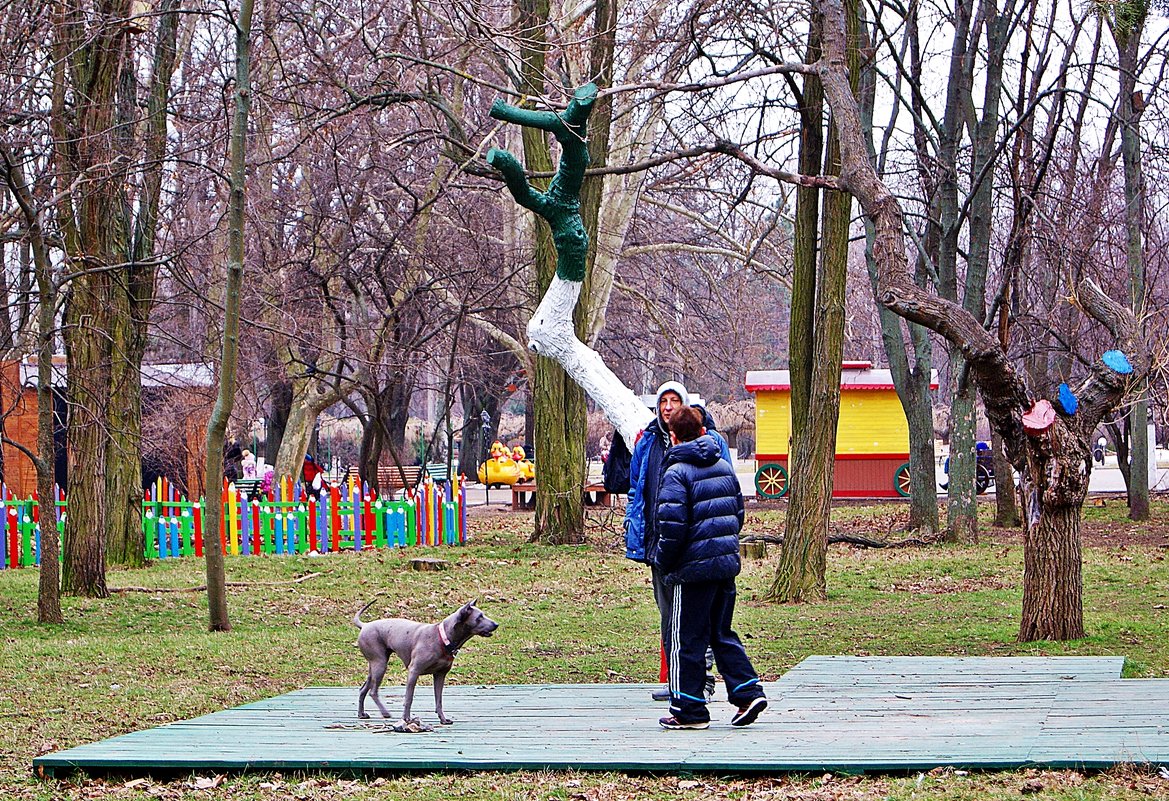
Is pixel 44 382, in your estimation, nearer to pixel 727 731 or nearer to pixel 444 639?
pixel 444 639

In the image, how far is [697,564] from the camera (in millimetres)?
7121

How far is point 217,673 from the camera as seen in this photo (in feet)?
34.6

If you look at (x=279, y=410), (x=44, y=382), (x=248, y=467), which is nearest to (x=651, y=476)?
(x=44, y=382)

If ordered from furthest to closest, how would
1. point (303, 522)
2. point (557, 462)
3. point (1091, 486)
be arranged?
1. point (1091, 486)
2. point (303, 522)
3. point (557, 462)

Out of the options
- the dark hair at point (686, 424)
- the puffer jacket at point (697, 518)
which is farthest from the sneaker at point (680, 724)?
the dark hair at point (686, 424)

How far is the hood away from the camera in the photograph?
7.20 m

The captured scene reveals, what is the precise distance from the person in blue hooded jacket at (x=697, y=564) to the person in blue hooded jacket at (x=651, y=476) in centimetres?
39

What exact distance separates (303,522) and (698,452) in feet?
51.9

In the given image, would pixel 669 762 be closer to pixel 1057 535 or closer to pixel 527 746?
pixel 527 746

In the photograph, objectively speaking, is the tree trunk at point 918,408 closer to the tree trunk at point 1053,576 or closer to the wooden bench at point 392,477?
the tree trunk at point 1053,576

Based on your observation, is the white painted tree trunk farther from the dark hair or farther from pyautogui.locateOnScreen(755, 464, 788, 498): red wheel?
pyautogui.locateOnScreen(755, 464, 788, 498): red wheel

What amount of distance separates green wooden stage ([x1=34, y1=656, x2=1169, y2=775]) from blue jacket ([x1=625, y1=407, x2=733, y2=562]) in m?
0.94

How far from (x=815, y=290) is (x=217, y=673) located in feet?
22.6

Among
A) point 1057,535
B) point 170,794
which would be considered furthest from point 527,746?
point 1057,535
